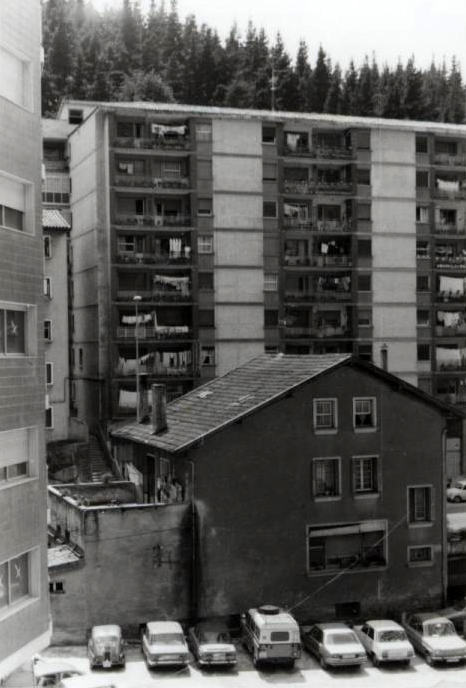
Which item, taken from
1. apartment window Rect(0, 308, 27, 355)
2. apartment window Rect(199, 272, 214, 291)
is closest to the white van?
apartment window Rect(0, 308, 27, 355)

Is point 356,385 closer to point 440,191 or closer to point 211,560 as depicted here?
point 211,560

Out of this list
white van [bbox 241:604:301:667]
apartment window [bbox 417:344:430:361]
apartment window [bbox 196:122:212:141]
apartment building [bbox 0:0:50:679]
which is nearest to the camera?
apartment building [bbox 0:0:50:679]

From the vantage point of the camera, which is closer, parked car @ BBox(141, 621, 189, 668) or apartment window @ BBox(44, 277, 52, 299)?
parked car @ BBox(141, 621, 189, 668)

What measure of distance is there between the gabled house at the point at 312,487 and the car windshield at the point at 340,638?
526 centimetres

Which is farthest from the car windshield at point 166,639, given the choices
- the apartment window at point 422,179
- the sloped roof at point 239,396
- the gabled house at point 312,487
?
the apartment window at point 422,179

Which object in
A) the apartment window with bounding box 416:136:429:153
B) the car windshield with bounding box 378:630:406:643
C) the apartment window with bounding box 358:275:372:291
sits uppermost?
the apartment window with bounding box 416:136:429:153

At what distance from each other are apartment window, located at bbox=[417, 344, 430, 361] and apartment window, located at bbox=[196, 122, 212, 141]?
80.1 ft

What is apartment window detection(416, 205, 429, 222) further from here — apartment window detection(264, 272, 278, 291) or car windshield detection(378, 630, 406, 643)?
car windshield detection(378, 630, 406, 643)

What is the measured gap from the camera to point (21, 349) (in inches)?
798

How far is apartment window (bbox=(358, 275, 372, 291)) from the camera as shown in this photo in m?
77.6

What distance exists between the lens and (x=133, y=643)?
35938mm

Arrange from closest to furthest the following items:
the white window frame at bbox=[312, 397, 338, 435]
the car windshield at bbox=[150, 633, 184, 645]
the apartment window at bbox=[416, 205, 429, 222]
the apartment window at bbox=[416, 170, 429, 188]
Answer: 1. the car windshield at bbox=[150, 633, 184, 645]
2. the white window frame at bbox=[312, 397, 338, 435]
3. the apartment window at bbox=[416, 170, 429, 188]
4. the apartment window at bbox=[416, 205, 429, 222]

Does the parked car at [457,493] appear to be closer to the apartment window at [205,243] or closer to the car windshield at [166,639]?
the apartment window at [205,243]

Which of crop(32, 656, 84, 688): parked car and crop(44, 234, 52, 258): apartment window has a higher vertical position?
crop(44, 234, 52, 258): apartment window
